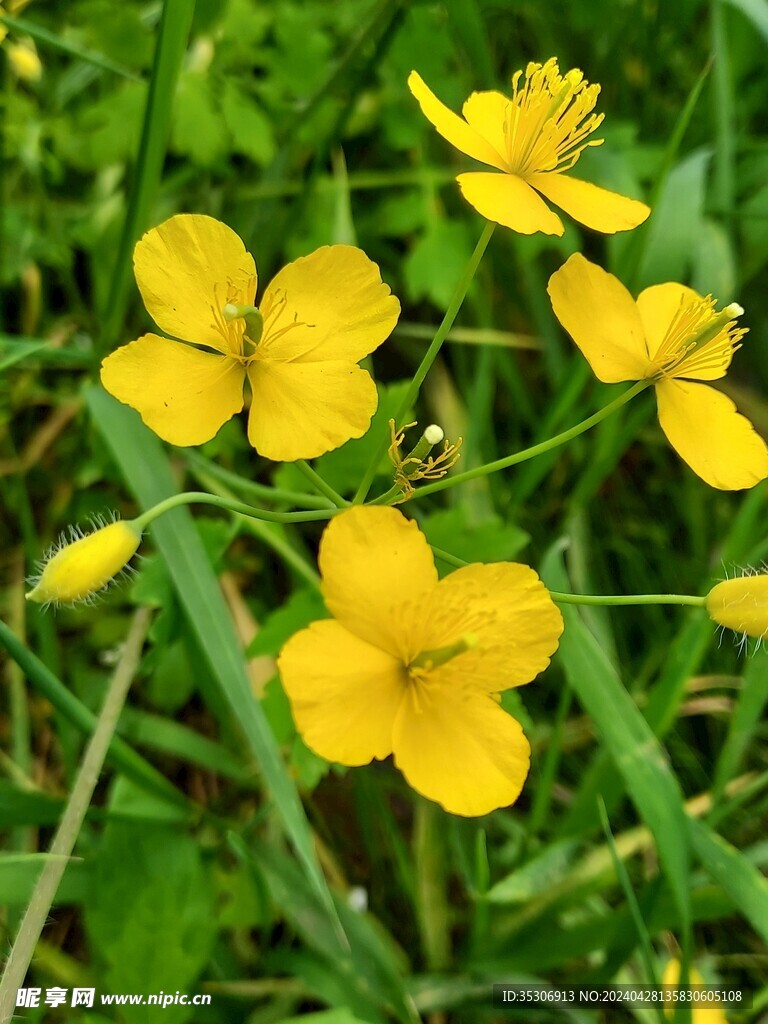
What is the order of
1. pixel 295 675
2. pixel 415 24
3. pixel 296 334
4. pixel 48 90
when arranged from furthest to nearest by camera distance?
pixel 48 90, pixel 415 24, pixel 296 334, pixel 295 675

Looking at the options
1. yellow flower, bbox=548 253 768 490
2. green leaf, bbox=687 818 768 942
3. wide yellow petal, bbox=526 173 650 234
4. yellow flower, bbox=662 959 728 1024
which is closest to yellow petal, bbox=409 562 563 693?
yellow flower, bbox=548 253 768 490

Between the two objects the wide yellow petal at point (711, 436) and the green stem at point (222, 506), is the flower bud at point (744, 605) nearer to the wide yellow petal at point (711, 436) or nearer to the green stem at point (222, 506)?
the wide yellow petal at point (711, 436)

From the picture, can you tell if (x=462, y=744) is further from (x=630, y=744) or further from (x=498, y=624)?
(x=630, y=744)

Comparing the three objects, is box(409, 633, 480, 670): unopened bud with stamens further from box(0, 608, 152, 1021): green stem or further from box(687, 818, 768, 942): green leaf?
box(687, 818, 768, 942): green leaf

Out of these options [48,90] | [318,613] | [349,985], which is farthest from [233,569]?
[48,90]

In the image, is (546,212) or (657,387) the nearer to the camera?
(546,212)

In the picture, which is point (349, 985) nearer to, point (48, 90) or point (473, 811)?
point (473, 811)
